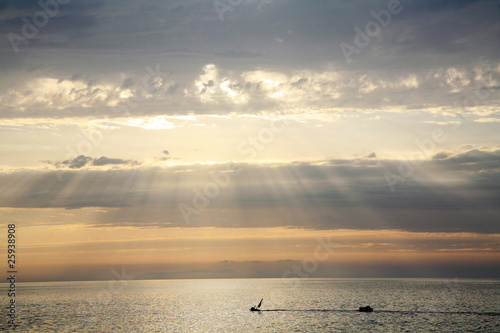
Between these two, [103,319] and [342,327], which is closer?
[342,327]

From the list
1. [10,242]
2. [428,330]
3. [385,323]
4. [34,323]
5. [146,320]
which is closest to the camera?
[10,242]

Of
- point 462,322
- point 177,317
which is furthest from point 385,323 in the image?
point 177,317

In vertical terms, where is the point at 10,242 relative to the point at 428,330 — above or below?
above

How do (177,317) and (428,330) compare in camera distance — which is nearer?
(428,330)

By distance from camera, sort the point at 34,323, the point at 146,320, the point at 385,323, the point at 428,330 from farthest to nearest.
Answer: the point at 146,320, the point at 34,323, the point at 385,323, the point at 428,330

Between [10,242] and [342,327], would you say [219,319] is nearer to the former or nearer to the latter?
[342,327]

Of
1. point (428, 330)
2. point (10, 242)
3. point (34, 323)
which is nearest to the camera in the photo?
point (10, 242)

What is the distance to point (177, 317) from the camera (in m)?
164

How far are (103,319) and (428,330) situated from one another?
10465 centimetres

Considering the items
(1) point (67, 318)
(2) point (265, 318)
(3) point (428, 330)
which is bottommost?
(3) point (428, 330)

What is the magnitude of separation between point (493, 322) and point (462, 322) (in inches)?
346

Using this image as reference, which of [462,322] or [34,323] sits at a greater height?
[34,323]

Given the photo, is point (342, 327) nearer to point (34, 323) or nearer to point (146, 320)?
point (146, 320)

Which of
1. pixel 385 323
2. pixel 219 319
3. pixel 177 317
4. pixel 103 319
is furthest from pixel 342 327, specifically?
pixel 103 319
